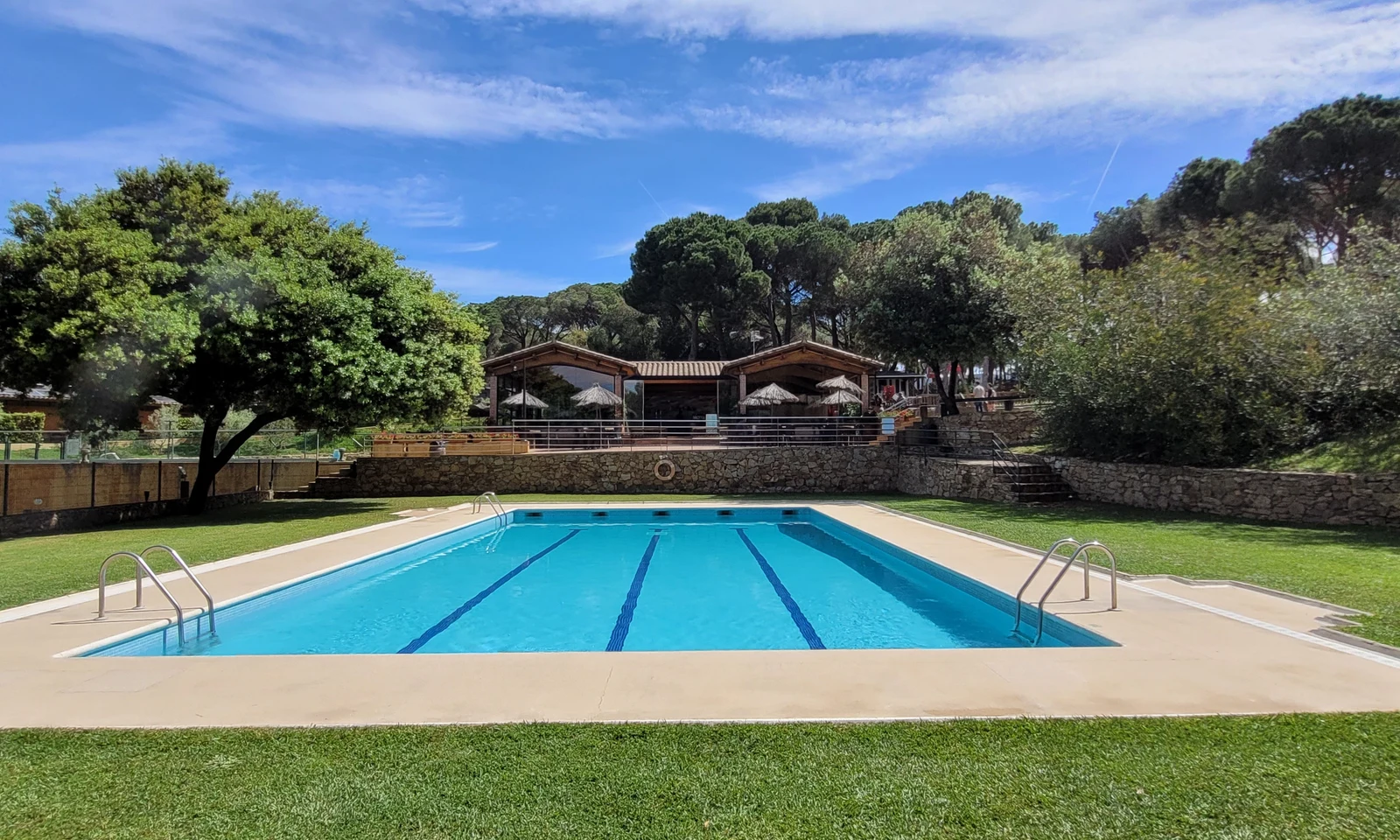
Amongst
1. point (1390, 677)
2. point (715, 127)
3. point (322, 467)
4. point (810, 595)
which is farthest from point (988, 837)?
point (322, 467)

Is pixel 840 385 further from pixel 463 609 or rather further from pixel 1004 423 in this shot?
pixel 463 609

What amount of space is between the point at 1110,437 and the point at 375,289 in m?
16.5

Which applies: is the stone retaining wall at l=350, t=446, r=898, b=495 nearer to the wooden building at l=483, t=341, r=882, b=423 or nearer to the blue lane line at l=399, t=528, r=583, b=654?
the wooden building at l=483, t=341, r=882, b=423

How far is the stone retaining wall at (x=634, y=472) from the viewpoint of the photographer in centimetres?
2125

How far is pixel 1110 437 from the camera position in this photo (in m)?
15.5

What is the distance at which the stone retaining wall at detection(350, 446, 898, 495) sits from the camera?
69.7 feet

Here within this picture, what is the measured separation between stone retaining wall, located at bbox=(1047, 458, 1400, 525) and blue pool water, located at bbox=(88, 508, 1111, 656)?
6.22 metres

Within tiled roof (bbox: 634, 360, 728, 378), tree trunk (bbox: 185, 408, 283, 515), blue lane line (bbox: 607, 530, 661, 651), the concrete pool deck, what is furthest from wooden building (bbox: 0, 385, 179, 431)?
the concrete pool deck

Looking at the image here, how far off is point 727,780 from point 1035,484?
14770 mm

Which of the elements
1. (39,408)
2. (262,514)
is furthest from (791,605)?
(39,408)

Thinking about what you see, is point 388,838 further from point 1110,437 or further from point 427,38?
point 1110,437

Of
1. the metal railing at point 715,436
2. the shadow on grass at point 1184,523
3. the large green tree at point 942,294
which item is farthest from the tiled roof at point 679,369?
the shadow on grass at point 1184,523

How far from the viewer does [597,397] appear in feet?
81.4

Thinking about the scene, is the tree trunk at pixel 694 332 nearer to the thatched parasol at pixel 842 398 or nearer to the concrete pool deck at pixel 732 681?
the thatched parasol at pixel 842 398
